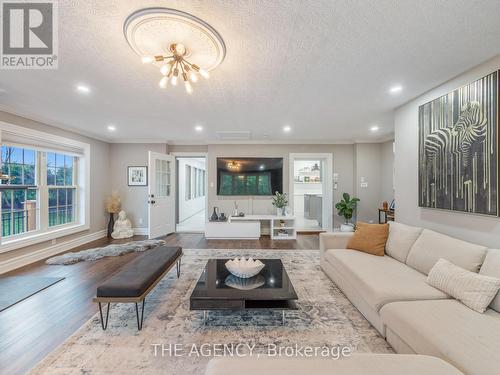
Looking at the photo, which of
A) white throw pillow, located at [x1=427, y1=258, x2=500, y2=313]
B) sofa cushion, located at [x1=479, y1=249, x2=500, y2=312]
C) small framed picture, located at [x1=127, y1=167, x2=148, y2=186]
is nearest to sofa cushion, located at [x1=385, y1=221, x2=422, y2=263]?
white throw pillow, located at [x1=427, y1=258, x2=500, y2=313]

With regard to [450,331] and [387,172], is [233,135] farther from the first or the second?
[450,331]

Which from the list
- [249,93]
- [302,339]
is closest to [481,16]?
[249,93]

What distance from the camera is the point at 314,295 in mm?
2471

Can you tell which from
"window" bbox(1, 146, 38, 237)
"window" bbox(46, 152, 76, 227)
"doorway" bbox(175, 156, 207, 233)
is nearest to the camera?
"window" bbox(1, 146, 38, 237)

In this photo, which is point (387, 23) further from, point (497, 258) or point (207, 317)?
point (207, 317)

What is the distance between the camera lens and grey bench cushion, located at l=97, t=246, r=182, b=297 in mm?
1834

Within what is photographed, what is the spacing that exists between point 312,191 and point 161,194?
6.33 meters

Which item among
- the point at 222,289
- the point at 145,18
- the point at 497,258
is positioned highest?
the point at 145,18

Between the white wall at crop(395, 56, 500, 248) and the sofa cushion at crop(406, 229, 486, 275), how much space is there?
272 mm

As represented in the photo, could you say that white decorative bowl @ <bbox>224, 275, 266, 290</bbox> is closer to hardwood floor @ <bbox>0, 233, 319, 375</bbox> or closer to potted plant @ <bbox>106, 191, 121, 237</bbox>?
hardwood floor @ <bbox>0, 233, 319, 375</bbox>

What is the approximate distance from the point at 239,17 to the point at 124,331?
271cm

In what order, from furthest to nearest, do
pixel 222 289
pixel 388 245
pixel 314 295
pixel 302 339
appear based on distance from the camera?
pixel 388 245, pixel 314 295, pixel 222 289, pixel 302 339

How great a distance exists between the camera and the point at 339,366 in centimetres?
103

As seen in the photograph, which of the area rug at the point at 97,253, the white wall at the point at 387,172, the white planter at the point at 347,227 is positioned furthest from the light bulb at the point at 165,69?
the white wall at the point at 387,172
